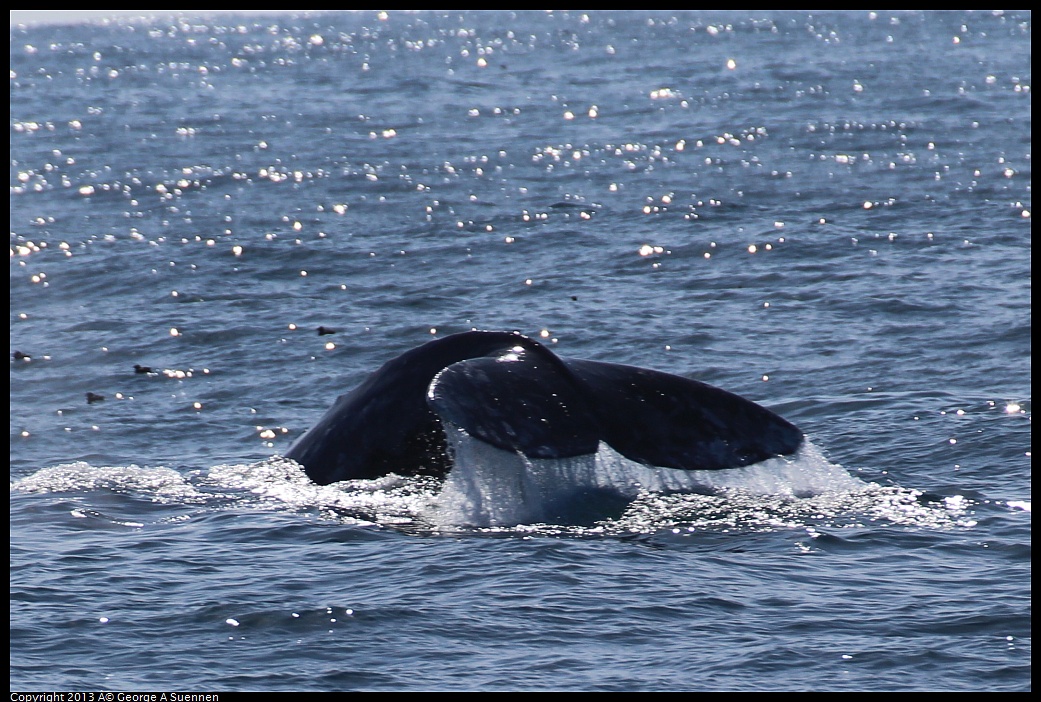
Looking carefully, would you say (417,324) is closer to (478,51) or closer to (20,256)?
(20,256)

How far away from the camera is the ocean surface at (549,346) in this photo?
860cm

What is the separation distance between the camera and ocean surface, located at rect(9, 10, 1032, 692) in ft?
28.2

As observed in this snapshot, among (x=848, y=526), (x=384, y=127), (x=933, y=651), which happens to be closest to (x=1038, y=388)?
(x=848, y=526)

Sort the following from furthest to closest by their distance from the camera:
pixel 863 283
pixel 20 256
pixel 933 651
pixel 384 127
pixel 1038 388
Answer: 1. pixel 384 127
2. pixel 20 256
3. pixel 863 283
4. pixel 1038 388
5. pixel 933 651

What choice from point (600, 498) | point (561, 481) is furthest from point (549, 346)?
point (561, 481)

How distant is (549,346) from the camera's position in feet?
58.0

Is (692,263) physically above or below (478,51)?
below

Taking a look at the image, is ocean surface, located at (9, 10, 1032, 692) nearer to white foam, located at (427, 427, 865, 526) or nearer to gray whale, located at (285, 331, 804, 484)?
white foam, located at (427, 427, 865, 526)

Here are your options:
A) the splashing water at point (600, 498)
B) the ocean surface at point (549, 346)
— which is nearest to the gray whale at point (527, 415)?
the splashing water at point (600, 498)

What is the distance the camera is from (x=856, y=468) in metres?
12.2

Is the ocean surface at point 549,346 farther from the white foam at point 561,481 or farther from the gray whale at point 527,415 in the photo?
the gray whale at point 527,415

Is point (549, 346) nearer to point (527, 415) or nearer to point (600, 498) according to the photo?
point (600, 498)

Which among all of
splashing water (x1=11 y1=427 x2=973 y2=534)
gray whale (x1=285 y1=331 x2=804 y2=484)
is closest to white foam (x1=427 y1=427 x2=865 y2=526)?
splashing water (x1=11 y1=427 x2=973 y2=534)

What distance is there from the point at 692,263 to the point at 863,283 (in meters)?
2.62
